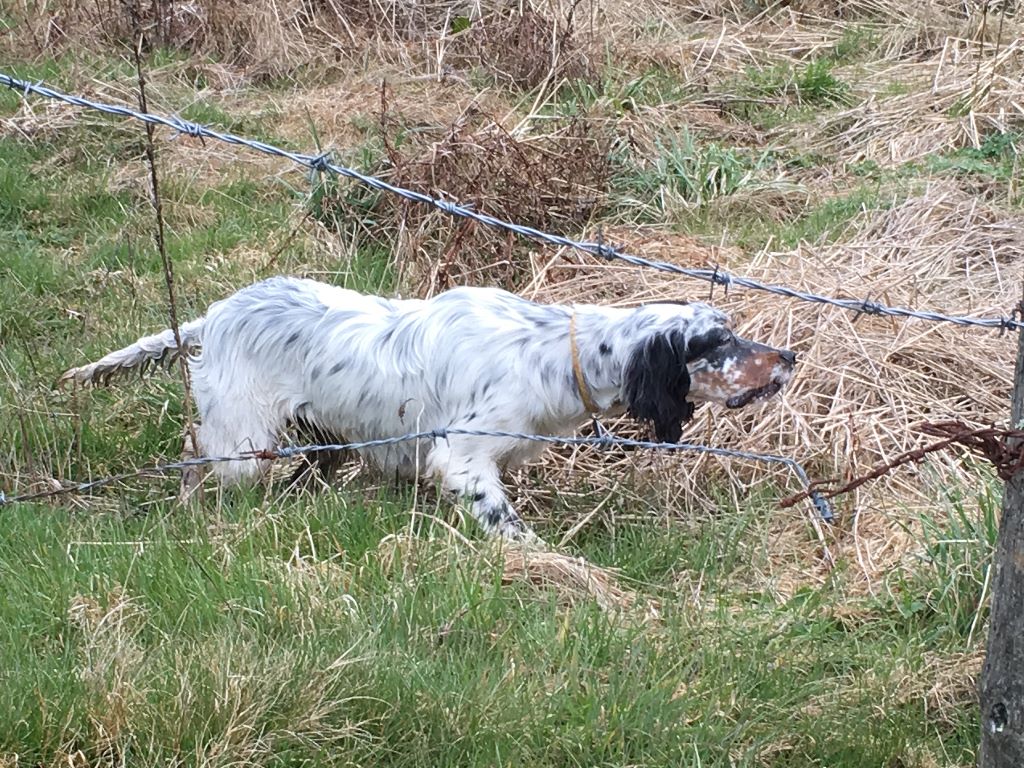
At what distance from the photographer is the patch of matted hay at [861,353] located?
210 inches

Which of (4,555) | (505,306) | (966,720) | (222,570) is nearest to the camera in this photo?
(966,720)

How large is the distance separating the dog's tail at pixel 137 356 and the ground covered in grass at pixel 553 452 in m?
0.20

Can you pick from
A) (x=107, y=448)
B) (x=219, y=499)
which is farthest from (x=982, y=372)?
(x=107, y=448)

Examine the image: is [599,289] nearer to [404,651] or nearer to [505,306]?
[505,306]

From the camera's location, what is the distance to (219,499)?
4770mm

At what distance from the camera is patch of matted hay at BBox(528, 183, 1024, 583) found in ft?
17.5

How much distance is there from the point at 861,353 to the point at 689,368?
1249 mm

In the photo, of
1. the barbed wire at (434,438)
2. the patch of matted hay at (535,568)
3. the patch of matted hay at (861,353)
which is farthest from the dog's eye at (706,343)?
the patch of matted hay at (535,568)

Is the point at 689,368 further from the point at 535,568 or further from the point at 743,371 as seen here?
the point at 535,568

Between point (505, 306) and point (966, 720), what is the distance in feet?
8.52

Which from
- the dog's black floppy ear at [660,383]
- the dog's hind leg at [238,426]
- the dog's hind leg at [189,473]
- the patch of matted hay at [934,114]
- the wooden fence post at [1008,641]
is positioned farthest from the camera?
the patch of matted hay at [934,114]

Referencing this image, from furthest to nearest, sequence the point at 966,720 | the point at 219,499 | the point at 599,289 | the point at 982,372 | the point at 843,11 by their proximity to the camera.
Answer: the point at 843,11, the point at 599,289, the point at 982,372, the point at 219,499, the point at 966,720

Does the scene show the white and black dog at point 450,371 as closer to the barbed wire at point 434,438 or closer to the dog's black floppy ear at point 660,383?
the dog's black floppy ear at point 660,383

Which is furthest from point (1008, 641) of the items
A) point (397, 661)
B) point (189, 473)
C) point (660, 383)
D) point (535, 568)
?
point (189, 473)
